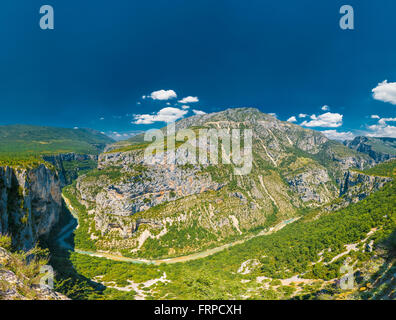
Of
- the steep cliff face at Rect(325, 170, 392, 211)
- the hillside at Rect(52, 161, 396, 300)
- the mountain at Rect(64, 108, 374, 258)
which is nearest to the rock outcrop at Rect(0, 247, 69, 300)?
the hillside at Rect(52, 161, 396, 300)

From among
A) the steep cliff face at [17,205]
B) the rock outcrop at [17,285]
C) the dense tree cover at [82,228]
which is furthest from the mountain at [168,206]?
the rock outcrop at [17,285]

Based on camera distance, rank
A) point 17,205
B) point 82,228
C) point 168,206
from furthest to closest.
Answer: point 168,206
point 82,228
point 17,205

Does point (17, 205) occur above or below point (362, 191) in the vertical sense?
below

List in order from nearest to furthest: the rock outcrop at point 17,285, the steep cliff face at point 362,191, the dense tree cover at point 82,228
Answer: the rock outcrop at point 17,285
the steep cliff face at point 362,191
the dense tree cover at point 82,228

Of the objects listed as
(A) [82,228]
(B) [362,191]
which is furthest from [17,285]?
(A) [82,228]

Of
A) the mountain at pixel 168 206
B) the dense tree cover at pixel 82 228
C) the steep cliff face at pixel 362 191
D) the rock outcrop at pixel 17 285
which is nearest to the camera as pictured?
the rock outcrop at pixel 17 285

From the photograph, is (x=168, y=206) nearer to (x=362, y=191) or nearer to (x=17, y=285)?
(x=362, y=191)

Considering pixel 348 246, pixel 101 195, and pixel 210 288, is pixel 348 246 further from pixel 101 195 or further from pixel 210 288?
pixel 101 195

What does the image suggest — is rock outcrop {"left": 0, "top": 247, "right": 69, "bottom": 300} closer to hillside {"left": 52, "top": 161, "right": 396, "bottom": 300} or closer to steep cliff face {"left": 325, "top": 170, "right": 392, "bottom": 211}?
hillside {"left": 52, "top": 161, "right": 396, "bottom": 300}

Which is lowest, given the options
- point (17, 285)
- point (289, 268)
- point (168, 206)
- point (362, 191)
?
point (289, 268)

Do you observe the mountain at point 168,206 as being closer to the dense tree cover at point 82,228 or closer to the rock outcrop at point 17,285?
the dense tree cover at point 82,228

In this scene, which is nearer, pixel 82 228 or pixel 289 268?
pixel 289 268
